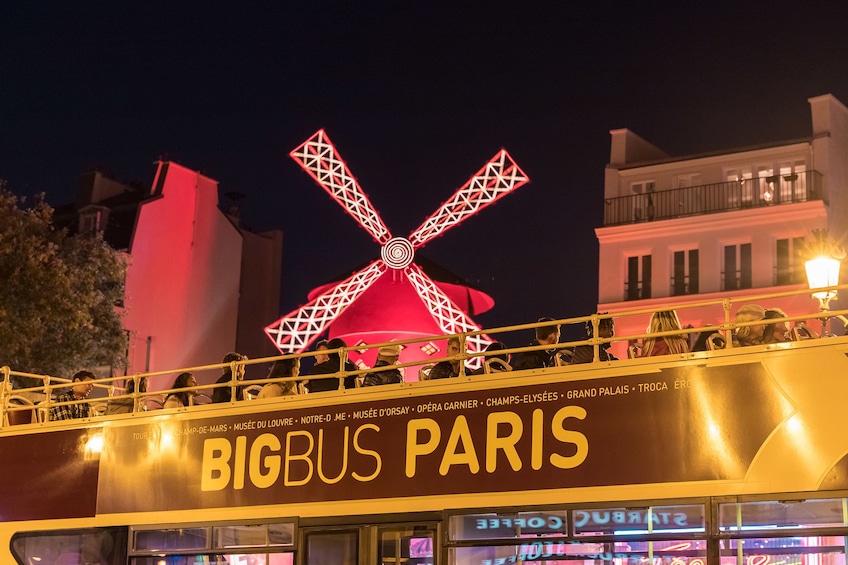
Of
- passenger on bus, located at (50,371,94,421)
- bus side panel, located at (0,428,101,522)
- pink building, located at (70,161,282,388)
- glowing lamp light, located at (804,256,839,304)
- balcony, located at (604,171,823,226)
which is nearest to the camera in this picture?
glowing lamp light, located at (804,256,839,304)

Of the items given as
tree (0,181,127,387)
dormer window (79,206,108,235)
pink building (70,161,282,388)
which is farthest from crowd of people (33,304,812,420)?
dormer window (79,206,108,235)

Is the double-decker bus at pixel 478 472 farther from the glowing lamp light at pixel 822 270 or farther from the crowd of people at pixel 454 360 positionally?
the glowing lamp light at pixel 822 270

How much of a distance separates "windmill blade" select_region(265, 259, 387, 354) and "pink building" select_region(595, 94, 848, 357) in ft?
21.2

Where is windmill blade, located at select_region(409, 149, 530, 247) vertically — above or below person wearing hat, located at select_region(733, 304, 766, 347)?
above

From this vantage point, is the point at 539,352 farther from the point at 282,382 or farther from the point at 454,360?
the point at 282,382

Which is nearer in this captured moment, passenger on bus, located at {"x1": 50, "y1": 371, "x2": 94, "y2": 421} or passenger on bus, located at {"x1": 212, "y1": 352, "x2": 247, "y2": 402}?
passenger on bus, located at {"x1": 212, "y1": 352, "x2": 247, "y2": 402}

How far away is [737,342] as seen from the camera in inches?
448

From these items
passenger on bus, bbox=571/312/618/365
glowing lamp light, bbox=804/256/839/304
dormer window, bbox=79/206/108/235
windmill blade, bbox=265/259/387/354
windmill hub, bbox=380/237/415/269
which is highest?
dormer window, bbox=79/206/108/235

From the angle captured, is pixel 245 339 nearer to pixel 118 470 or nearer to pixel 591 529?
pixel 118 470

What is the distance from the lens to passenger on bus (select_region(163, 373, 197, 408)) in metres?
14.5

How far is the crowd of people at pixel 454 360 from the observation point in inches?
441

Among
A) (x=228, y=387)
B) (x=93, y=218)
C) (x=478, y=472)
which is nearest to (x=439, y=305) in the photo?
(x=228, y=387)

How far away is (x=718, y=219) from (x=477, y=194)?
6.72 metres

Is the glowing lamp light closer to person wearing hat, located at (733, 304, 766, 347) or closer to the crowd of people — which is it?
the crowd of people
